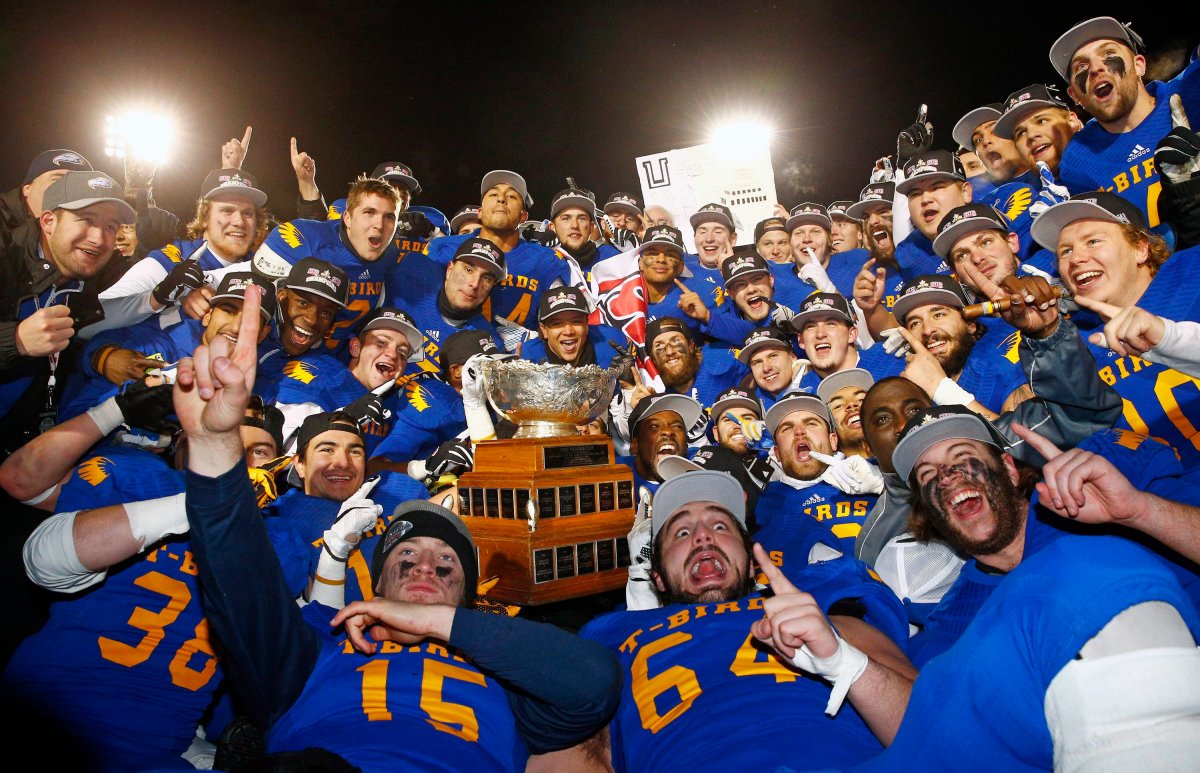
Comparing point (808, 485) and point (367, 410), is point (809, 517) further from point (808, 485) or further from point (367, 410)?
point (367, 410)

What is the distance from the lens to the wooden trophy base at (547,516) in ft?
11.4

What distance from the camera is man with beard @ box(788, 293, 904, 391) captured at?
568cm

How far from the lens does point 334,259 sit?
6496 mm

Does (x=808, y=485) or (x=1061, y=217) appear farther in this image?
(x=808, y=485)

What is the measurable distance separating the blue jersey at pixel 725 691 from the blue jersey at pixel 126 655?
1.73m

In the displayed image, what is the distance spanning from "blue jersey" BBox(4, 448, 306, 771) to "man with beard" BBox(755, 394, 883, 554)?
9.93ft

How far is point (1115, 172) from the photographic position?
17.4 ft

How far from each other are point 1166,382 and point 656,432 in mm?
2928

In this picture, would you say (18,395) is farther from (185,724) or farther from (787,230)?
(787,230)

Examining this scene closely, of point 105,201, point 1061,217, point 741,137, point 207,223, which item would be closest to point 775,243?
point 1061,217

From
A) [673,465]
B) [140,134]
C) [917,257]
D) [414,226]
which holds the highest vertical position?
[140,134]

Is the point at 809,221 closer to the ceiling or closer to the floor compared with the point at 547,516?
closer to the ceiling

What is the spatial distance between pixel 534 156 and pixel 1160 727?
50.1ft

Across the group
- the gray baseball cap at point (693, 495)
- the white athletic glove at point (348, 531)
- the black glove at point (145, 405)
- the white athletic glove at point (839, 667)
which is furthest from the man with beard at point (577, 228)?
the white athletic glove at point (839, 667)
